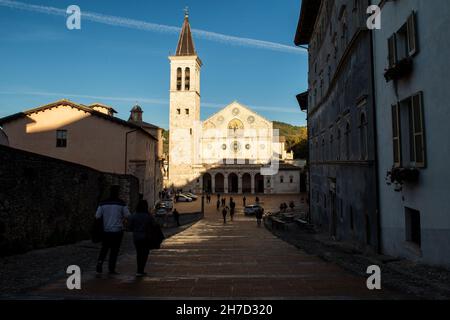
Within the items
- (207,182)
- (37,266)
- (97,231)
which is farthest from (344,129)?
(207,182)

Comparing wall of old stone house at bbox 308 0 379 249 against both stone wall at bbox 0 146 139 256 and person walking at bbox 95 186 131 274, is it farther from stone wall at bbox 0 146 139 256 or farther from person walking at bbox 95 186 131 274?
stone wall at bbox 0 146 139 256

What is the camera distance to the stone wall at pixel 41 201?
932cm

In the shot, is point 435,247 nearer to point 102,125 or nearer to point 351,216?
point 351,216

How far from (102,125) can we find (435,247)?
25579 millimetres

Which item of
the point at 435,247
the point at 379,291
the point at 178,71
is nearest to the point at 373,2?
the point at 435,247

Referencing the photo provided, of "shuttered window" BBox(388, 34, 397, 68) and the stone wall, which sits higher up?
"shuttered window" BBox(388, 34, 397, 68)

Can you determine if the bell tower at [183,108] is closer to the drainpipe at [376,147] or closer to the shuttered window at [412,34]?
the drainpipe at [376,147]

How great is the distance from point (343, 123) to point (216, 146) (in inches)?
2124

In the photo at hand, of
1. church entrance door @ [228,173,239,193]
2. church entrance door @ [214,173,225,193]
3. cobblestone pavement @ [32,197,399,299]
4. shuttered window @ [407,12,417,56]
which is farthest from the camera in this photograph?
church entrance door @ [228,173,239,193]

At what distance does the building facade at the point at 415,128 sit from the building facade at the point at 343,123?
3.67ft

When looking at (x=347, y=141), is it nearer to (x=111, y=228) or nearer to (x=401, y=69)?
(x=401, y=69)

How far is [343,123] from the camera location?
15.6 m

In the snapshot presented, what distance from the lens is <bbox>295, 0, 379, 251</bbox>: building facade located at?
38.4 ft

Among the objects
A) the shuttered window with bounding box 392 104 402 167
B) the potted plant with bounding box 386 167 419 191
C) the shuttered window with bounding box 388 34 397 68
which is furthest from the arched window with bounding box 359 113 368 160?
the potted plant with bounding box 386 167 419 191
